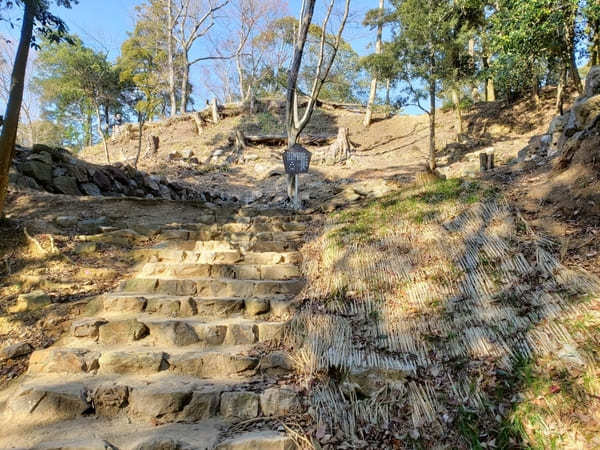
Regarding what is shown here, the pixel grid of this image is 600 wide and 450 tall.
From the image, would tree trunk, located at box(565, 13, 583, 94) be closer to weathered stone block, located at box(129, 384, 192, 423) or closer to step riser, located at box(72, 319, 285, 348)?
step riser, located at box(72, 319, 285, 348)

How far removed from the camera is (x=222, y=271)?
346 cm

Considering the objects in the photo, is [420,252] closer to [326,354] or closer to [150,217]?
[326,354]

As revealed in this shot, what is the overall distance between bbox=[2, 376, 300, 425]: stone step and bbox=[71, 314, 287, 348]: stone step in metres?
0.49

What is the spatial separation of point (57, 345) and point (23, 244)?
5.68 ft

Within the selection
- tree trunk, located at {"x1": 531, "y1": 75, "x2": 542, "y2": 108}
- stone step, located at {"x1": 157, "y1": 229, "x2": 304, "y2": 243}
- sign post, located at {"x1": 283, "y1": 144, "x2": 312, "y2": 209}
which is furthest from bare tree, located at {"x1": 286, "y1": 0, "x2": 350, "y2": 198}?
tree trunk, located at {"x1": 531, "y1": 75, "x2": 542, "y2": 108}

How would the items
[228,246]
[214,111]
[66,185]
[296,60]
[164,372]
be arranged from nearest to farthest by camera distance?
[164,372]
[228,246]
[66,185]
[296,60]
[214,111]

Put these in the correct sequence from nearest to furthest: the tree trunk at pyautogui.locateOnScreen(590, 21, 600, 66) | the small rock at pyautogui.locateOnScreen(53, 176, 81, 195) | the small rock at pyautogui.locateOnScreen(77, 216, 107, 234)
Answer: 1. the small rock at pyautogui.locateOnScreen(77, 216, 107, 234)
2. the small rock at pyautogui.locateOnScreen(53, 176, 81, 195)
3. the tree trunk at pyautogui.locateOnScreen(590, 21, 600, 66)

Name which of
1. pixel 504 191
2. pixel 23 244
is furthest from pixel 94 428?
pixel 504 191

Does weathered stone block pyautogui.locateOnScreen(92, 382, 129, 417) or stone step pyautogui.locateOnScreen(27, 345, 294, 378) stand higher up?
stone step pyautogui.locateOnScreen(27, 345, 294, 378)

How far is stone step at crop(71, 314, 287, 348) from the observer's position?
256 cm

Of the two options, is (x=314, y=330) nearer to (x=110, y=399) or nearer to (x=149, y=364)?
(x=149, y=364)

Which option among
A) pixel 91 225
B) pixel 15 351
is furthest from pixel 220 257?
pixel 91 225

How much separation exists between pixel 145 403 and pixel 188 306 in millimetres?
955

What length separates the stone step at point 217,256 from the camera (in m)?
3.74
